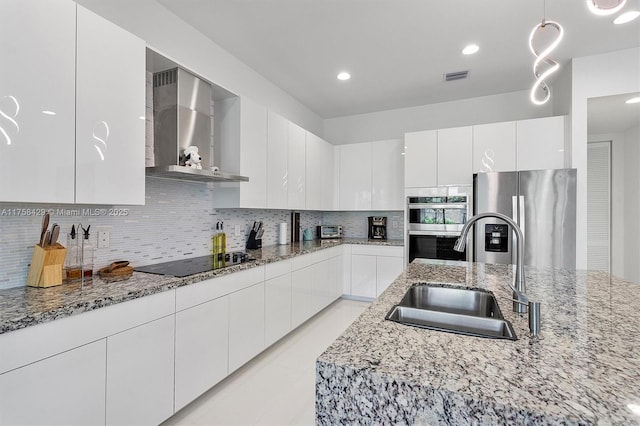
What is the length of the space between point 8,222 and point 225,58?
226 cm

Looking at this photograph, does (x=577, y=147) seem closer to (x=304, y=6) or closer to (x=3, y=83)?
(x=304, y=6)

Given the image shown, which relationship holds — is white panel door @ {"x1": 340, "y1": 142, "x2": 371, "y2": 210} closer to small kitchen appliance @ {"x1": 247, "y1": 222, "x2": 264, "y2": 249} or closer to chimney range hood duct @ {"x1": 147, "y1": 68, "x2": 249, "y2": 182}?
small kitchen appliance @ {"x1": 247, "y1": 222, "x2": 264, "y2": 249}

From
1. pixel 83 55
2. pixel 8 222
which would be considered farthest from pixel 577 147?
pixel 8 222

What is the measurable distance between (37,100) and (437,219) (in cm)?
359

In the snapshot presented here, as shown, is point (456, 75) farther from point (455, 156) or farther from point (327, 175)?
point (327, 175)

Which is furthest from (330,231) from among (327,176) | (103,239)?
(103,239)

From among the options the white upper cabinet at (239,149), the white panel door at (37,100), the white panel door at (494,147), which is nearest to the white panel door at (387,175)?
the white panel door at (494,147)

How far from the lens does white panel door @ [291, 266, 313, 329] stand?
119 inches

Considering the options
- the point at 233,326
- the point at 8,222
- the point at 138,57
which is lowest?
the point at 233,326

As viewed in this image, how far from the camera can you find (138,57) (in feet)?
5.82

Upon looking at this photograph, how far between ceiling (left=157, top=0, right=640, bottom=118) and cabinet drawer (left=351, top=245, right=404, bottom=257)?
206 cm

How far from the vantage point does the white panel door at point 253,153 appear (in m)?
2.71

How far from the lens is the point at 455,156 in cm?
363

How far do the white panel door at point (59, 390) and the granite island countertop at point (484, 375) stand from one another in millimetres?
1209
